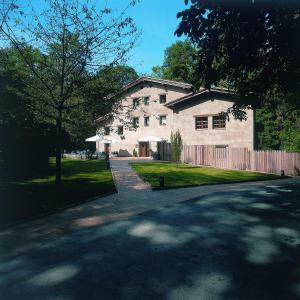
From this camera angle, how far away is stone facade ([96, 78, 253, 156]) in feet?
109

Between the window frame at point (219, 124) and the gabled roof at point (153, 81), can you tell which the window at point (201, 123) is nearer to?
the window frame at point (219, 124)

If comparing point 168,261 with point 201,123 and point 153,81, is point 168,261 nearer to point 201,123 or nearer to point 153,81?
point 201,123

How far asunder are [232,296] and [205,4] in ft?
23.6

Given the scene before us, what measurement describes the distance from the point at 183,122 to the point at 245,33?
87.8ft

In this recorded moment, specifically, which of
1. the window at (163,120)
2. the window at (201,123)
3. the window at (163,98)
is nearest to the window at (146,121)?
the window at (163,120)

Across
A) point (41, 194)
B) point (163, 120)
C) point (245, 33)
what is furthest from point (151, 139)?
point (245, 33)

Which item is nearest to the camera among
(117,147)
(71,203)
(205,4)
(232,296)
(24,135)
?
(232,296)

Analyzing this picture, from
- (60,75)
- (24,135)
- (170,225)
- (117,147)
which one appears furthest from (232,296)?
(117,147)

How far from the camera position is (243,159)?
28.4 metres

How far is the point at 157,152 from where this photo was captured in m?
39.4

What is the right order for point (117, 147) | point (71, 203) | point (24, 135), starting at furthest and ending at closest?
point (117, 147)
point (24, 135)
point (71, 203)

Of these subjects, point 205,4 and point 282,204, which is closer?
point 205,4

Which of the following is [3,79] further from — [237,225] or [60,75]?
[237,225]

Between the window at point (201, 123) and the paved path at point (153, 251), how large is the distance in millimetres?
22994
